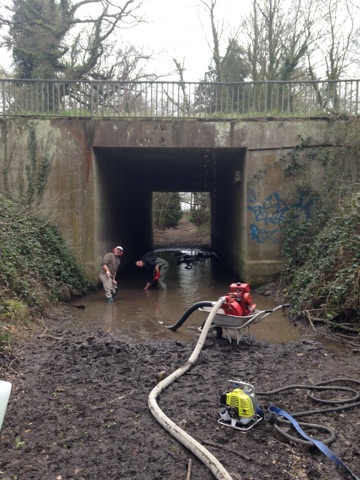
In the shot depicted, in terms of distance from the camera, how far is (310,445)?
3.39 metres

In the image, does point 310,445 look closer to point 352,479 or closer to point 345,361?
point 352,479

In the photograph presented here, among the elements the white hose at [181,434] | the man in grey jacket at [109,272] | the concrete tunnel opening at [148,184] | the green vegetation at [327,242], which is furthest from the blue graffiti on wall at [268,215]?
the white hose at [181,434]

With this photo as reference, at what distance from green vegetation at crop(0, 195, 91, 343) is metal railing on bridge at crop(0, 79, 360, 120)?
9.88ft

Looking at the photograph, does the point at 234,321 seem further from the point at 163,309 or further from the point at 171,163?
the point at 171,163

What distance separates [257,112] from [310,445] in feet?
32.0

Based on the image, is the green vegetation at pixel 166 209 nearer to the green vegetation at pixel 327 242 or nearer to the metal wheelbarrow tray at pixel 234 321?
the green vegetation at pixel 327 242

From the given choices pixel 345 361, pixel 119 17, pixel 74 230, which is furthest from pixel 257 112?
pixel 119 17

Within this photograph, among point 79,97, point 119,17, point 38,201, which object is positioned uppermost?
point 119,17

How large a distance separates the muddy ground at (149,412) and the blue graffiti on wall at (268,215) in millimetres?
5134

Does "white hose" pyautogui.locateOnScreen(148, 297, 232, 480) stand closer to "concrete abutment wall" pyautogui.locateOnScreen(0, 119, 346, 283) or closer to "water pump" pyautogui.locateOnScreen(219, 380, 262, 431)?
"water pump" pyautogui.locateOnScreen(219, 380, 262, 431)

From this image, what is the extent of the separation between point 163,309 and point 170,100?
5777 mm

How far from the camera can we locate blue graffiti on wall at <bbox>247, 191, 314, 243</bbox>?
11.5m

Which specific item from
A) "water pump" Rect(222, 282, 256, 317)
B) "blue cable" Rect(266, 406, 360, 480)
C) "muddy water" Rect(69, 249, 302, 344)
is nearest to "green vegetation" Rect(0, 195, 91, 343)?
"muddy water" Rect(69, 249, 302, 344)

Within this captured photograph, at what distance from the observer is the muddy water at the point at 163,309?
7848 millimetres
